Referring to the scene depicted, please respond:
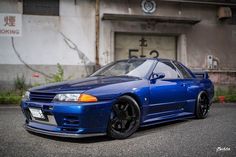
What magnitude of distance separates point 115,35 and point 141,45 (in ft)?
4.06

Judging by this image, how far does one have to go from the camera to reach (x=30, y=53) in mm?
12422

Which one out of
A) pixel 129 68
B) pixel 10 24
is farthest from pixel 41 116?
pixel 10 24

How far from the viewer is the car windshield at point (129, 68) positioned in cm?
564

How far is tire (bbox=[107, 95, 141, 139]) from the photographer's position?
4750mm

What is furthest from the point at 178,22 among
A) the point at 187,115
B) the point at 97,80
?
the point at 97,80

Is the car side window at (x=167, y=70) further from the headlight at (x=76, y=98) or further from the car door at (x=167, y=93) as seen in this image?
the headlight at (x=76, y=98)

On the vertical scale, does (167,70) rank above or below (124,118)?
above

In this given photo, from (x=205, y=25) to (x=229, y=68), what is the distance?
2.26 meters

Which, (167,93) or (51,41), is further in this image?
(51,41)

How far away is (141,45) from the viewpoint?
1402 cm

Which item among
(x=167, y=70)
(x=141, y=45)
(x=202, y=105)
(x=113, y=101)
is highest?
(x=141, y=45)

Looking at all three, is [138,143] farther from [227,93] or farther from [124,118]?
[227,93]

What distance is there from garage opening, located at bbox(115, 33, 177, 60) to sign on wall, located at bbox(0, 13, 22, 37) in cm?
393

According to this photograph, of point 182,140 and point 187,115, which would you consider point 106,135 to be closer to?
point 182,140
